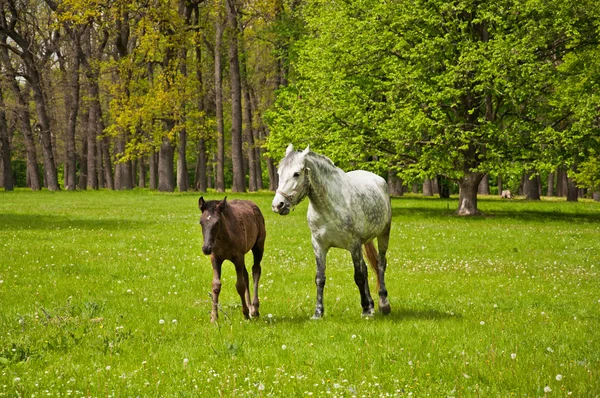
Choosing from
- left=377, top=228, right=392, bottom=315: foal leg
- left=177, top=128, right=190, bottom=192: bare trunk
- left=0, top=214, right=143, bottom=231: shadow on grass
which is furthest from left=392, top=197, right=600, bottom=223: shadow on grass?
left=177, top=128, right=190, bottom=192: bare trunk

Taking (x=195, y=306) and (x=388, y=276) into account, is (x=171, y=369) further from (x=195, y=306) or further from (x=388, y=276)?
(x=388, y=276)

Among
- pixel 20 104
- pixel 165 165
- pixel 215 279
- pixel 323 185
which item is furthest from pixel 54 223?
pixel 20 104

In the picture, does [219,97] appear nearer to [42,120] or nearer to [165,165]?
[165,165]

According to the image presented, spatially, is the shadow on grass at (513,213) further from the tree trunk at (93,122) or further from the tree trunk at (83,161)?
the tree trunk at (83,161)

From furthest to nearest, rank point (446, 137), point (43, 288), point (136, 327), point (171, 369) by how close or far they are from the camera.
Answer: point (446, 137) → point (43, 288) → point (136, 327) → point (171, 369)

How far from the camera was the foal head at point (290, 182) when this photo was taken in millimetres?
9141

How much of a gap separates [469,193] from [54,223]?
21540 mm

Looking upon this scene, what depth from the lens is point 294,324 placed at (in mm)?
9867

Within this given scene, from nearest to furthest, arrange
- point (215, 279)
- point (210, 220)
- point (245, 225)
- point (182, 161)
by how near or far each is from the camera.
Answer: point (210, 220) < point (215, 279) < point (245, 225) < point (182, 161)

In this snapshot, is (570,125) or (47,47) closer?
(570,125)

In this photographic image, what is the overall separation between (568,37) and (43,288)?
2910 centimetres

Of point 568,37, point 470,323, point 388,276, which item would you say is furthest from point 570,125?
point 470,323

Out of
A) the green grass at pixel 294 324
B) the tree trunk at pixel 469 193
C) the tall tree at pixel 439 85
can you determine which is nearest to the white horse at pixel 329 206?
the green grass at pixel 294 324

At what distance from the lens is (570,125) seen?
3198 centimetres
